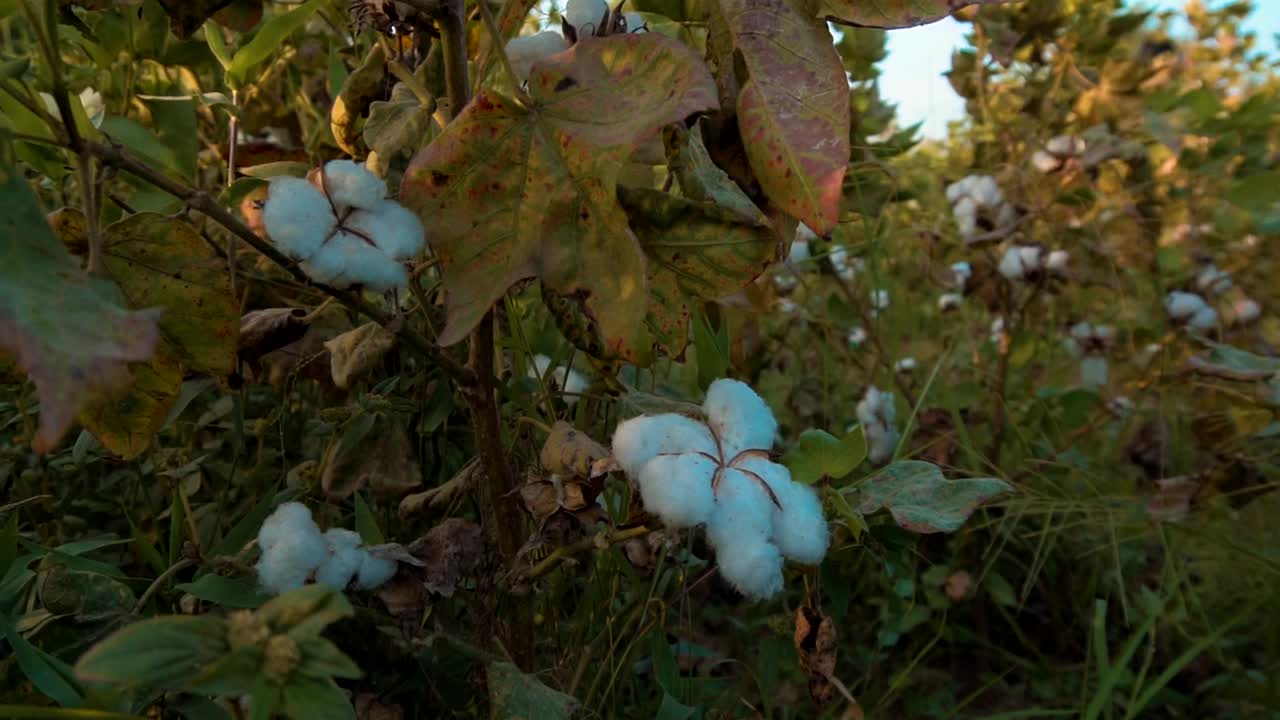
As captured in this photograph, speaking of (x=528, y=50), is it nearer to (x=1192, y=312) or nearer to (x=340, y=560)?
(x=340, y=560)

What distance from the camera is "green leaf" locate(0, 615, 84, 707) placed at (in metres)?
0.62

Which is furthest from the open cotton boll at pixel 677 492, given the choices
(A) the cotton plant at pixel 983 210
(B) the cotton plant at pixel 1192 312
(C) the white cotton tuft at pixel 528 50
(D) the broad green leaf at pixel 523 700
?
(B) the cotton plant at pixel 1192 312

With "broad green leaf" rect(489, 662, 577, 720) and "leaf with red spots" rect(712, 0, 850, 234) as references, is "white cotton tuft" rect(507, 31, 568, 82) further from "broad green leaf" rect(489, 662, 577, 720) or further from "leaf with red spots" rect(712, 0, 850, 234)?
"broad green leaf" rect(489, 662, 577, 720)

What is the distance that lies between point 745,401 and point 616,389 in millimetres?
134

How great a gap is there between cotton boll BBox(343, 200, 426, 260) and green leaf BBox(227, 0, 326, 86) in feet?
0.48

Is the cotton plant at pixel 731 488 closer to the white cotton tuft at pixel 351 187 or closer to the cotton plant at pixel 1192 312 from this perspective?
the white cotton tuft at pixel 351 187

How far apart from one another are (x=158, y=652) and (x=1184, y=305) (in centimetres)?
180

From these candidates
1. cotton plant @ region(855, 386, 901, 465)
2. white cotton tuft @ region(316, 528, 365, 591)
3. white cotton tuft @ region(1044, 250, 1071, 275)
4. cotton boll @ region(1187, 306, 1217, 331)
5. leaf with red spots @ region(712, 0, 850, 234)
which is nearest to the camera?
leaf with red spots @ region(712, 0, 850, 234)

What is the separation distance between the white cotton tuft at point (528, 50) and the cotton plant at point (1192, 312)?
4.93 feet

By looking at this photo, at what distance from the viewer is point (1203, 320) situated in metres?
1.81

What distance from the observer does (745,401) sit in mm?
696

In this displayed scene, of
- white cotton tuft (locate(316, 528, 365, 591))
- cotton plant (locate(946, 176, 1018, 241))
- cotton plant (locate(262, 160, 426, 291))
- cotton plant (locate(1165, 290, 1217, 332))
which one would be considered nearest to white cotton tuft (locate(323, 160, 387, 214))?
cotton plant (locate(262, 160, 426, 291))

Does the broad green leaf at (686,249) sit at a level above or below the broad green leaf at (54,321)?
below

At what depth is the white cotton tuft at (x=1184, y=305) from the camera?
182 centimetres
